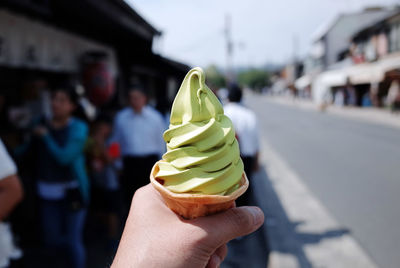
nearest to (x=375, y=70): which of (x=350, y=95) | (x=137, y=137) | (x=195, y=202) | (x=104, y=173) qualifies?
(x=350, y=95)

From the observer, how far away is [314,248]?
12.8ft

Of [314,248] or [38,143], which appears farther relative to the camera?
[314,248]

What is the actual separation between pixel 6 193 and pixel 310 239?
366 centimetres

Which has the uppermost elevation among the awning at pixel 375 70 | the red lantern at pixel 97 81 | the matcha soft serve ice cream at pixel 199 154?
the awning at pixel 375 70

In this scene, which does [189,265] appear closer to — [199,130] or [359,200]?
[199,130]

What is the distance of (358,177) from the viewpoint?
695 cm

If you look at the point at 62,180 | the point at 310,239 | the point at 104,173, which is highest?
the point at 62,180

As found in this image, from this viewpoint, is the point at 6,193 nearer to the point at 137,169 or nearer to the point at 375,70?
the point at 137,169

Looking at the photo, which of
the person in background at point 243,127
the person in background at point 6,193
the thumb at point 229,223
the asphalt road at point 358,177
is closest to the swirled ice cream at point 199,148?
the thumb at point 229,223

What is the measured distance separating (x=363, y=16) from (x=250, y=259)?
4186 centimetres

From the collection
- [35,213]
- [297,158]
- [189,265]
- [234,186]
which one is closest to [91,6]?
[234,186]

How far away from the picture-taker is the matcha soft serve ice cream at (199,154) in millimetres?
1290

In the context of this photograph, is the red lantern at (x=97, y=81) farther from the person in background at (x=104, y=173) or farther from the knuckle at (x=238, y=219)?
the knuckle at (x=238, y=219)

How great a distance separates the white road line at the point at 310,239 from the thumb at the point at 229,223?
97.9 inches
